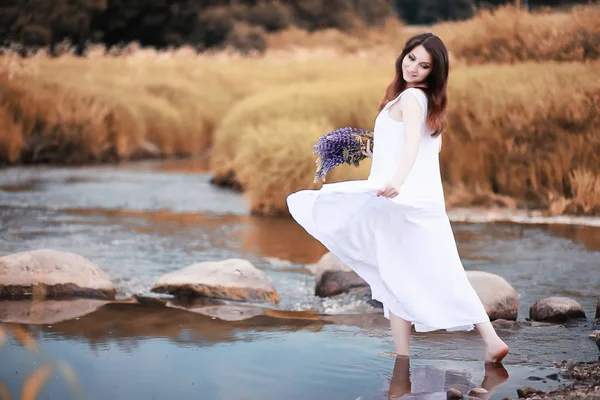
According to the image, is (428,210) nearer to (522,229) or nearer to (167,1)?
(522,229)

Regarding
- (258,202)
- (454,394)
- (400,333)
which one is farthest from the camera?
(258,202)

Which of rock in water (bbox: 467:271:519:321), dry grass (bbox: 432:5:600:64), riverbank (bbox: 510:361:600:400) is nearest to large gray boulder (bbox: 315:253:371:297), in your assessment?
rock in water (bbox: 467:271:519:321)

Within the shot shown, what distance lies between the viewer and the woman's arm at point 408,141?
4.32m

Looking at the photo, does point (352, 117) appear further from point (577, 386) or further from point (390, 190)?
point (577, 386)

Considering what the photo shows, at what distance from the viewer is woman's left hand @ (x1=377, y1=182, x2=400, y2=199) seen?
14.1ft

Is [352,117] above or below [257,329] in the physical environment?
above

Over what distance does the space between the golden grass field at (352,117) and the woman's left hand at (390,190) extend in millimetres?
5475

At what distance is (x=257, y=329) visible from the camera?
5.48 m

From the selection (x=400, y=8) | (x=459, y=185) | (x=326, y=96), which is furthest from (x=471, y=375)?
(x=400, y=8)

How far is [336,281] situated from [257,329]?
115 centimetres

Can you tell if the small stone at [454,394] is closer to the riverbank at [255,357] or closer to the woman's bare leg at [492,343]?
the riverbank at [255,357]

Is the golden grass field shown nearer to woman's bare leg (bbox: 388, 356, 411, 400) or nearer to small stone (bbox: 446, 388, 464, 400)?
woman's bare leg (bbox: 388, 356, 411, 400)

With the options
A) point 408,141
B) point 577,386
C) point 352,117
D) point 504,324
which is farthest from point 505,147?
point 577,386

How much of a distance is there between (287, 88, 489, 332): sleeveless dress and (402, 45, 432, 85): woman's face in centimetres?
10
